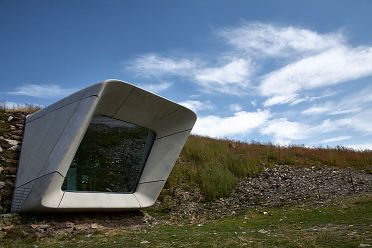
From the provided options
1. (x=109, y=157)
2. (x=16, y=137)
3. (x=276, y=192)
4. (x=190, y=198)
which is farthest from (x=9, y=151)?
(x=276, y=192)

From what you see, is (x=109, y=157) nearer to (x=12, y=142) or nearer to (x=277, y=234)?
(x=12, y=142)

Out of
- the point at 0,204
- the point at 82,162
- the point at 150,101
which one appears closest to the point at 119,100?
the point at 150,101

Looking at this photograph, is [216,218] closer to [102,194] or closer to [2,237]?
[102,194]

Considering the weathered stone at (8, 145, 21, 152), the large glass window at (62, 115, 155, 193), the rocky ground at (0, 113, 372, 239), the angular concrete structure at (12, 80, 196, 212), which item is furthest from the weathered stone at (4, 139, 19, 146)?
the large glass window at (62, 115, 155, 193)

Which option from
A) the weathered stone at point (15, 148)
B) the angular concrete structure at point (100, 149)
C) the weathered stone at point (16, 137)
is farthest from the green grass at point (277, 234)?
the weathered stone at point (16, 137)

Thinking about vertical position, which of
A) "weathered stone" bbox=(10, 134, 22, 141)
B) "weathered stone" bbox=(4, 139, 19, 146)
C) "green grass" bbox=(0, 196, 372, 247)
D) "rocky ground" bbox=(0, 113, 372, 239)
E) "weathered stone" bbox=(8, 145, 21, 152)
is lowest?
"green grass" bbox=(0, 196, 372, 247)

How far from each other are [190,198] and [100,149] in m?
4.62

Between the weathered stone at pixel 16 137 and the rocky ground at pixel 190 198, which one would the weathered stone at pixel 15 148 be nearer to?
the rocky ground at pixel 190 198

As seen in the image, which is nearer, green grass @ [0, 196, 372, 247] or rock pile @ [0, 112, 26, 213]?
green grass @ [0, 196, 372, 247]

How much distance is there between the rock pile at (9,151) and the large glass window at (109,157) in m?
1.92

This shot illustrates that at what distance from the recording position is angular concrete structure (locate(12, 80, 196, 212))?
11.3 metres

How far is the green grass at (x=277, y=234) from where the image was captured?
23.2 feet

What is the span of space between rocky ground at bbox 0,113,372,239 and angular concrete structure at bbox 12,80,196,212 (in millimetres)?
426

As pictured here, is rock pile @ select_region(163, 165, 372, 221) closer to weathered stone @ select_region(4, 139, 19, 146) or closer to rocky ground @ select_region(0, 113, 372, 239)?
rocky ground @ select_region(0, 113, 372, 239)
